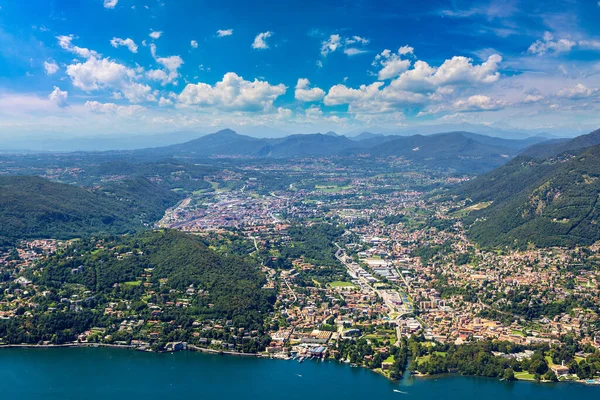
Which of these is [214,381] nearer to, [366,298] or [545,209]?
[366,298]

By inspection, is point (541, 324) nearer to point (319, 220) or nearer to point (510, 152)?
point (319, 220)

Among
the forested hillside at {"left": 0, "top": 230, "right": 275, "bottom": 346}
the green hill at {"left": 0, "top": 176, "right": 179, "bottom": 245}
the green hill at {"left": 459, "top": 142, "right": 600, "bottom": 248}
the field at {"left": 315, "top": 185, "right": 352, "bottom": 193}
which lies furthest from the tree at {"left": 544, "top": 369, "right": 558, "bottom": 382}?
the field at {"left": 315, "top": 185, "right": 352, "bottom": 193}

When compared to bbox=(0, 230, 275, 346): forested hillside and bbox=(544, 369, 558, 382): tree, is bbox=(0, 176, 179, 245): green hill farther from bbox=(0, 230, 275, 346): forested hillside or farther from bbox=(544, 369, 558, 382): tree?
bbox=(544, 369, 558, 382): tree

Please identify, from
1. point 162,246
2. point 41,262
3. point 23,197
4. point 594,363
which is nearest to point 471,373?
point 594,363

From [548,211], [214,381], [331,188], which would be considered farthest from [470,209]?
[214,381]

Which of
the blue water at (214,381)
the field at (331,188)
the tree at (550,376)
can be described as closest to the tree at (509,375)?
the blue water at (214,381)

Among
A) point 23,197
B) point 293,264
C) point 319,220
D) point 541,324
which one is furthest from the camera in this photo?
point 319,220

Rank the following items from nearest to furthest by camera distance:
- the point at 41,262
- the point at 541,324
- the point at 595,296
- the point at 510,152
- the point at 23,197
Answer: the point at 541,324
the point at 595,296
the point at 41,262
the point at 23,197
the point at 510,152
